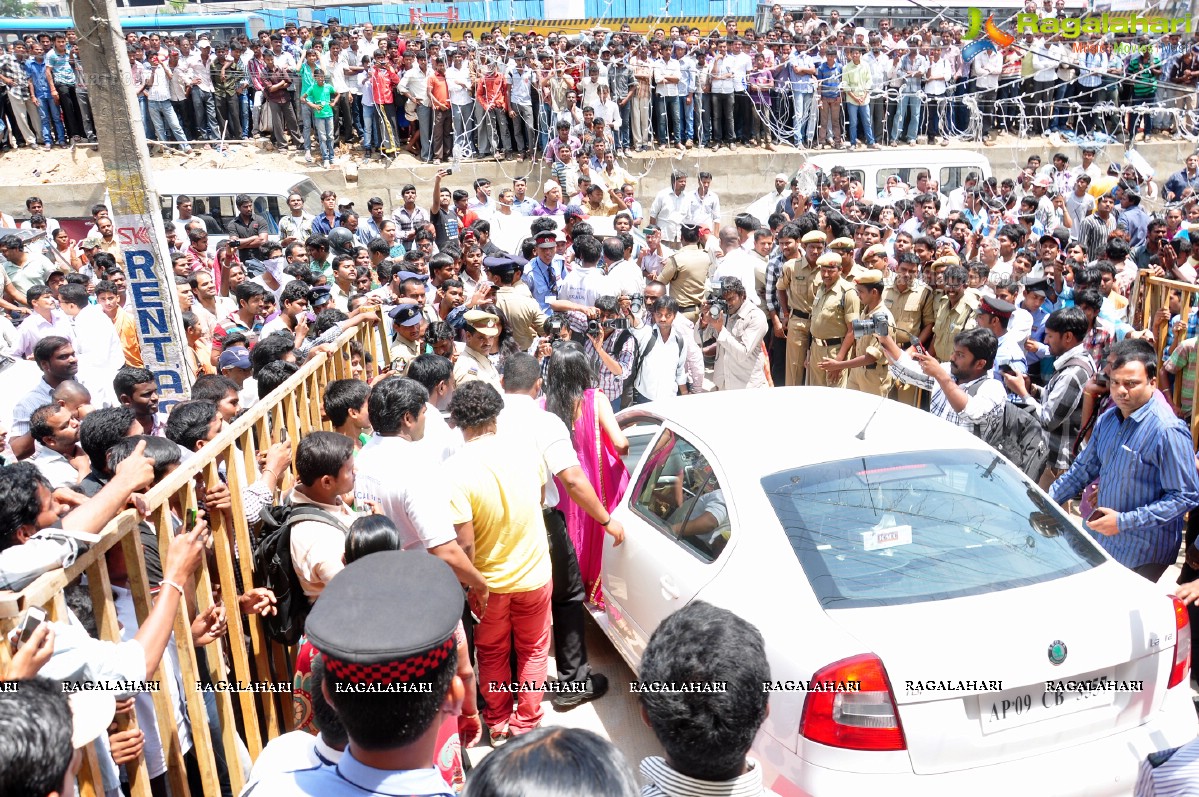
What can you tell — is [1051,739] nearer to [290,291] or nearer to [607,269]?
[290,291]

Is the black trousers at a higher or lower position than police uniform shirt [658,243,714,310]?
lower

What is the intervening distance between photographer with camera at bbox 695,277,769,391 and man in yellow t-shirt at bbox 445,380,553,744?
3.14 metres

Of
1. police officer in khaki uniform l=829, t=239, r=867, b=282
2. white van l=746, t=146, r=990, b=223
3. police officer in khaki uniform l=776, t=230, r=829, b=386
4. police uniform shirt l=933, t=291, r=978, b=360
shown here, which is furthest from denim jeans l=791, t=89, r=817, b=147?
police uniform shirt l=933, t=291, r=978, b=360

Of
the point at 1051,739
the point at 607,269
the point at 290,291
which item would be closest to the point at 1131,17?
the point at 607,269

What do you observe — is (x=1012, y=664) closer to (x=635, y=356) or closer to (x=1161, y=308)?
(x=635, y=356)

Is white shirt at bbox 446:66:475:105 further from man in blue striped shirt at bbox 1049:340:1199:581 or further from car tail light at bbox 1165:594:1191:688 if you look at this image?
car tail light at bbox 1165:594:1191:688

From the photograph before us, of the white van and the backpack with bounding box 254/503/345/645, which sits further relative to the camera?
the white van

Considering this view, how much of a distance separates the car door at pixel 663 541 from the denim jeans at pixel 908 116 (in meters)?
16.7

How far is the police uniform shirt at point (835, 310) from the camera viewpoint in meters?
7.34

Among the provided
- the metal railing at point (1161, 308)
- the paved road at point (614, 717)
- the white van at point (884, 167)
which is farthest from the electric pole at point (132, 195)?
the white van at point (884, 167)

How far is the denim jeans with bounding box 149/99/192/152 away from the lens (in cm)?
1685

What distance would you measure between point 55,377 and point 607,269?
4.58 meters

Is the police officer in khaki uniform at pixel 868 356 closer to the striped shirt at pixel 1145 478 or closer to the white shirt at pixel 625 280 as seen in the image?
the white shirt at pixel 625 280

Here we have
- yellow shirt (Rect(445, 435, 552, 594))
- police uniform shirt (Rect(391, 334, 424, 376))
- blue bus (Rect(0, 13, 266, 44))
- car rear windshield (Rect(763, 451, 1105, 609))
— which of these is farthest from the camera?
blue bus (Rect(0, 13, 266, 44))
